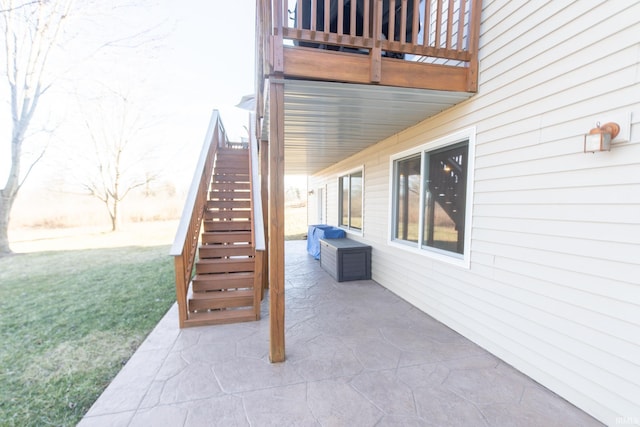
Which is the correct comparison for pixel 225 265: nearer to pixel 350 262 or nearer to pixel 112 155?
pixel 350 262

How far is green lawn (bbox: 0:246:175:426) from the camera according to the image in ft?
6.57

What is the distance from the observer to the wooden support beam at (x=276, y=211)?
2.38 m

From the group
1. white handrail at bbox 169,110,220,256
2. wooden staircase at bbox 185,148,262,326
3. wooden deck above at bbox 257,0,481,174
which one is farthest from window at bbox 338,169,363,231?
white handrail at bbox 169,110,220,256

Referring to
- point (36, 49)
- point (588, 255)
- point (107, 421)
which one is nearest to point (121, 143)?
point (36, 49)

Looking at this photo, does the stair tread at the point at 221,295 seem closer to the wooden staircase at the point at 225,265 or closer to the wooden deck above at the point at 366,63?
the wooden staircase at the point at 225,265

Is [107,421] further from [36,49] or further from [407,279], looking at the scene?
[36,49]

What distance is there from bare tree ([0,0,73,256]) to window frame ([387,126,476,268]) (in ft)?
34.6

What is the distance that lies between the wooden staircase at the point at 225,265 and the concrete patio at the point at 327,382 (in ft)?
0.93

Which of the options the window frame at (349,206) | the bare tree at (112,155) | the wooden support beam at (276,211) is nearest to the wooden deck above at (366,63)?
the wooden support beam at (276,211)

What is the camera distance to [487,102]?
A: 8.58 ft

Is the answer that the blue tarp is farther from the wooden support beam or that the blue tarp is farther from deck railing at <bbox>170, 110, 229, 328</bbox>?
the wooden support beam

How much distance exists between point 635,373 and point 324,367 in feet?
6.83

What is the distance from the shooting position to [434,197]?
3.50 metres

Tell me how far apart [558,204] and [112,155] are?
1726cm
